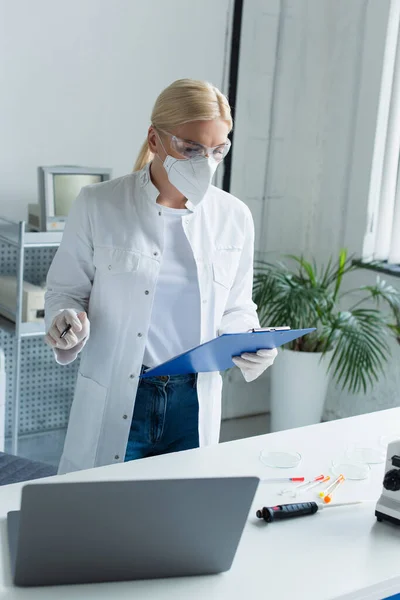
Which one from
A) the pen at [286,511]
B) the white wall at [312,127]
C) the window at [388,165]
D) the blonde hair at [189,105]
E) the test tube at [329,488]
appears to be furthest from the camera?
the white wall at [312,127]

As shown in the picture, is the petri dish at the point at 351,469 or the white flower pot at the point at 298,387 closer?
the petri dish at the point at 351,469

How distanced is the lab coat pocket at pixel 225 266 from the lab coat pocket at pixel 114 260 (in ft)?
0.70

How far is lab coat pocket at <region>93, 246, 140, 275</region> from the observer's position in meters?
1.96

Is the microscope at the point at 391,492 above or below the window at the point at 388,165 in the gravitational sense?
below

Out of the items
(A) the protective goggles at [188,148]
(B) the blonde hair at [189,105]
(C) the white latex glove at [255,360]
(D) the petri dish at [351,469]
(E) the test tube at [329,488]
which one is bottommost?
(D) the petri dish at [351,469]

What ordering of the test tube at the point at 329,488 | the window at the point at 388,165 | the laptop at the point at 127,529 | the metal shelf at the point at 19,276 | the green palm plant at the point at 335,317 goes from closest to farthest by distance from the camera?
the laptop at the point at 127,529 < the test tube at the point at 329,488 < the metal shelf at the point at 19,276 < the green palm plant at the point at 335,317 < the window at the point at 388,165

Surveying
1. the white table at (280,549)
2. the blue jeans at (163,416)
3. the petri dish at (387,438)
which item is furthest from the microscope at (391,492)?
the blue jeans at (163,416)

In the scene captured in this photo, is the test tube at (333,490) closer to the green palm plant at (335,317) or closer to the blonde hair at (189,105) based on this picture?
the blonde hair at (189,105)

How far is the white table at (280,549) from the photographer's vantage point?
122 centimetres

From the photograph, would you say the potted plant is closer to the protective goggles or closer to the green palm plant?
the green palm plant

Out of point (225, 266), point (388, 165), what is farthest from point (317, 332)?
point (225, 266)

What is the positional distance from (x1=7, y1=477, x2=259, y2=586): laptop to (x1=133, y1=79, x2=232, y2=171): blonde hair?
1001mm

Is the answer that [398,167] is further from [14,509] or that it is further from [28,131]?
[14,509]

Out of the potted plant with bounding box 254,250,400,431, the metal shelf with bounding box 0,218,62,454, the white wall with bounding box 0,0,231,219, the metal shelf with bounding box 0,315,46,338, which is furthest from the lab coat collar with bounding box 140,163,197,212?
the potted plant with bounding box 254,250,400,431
